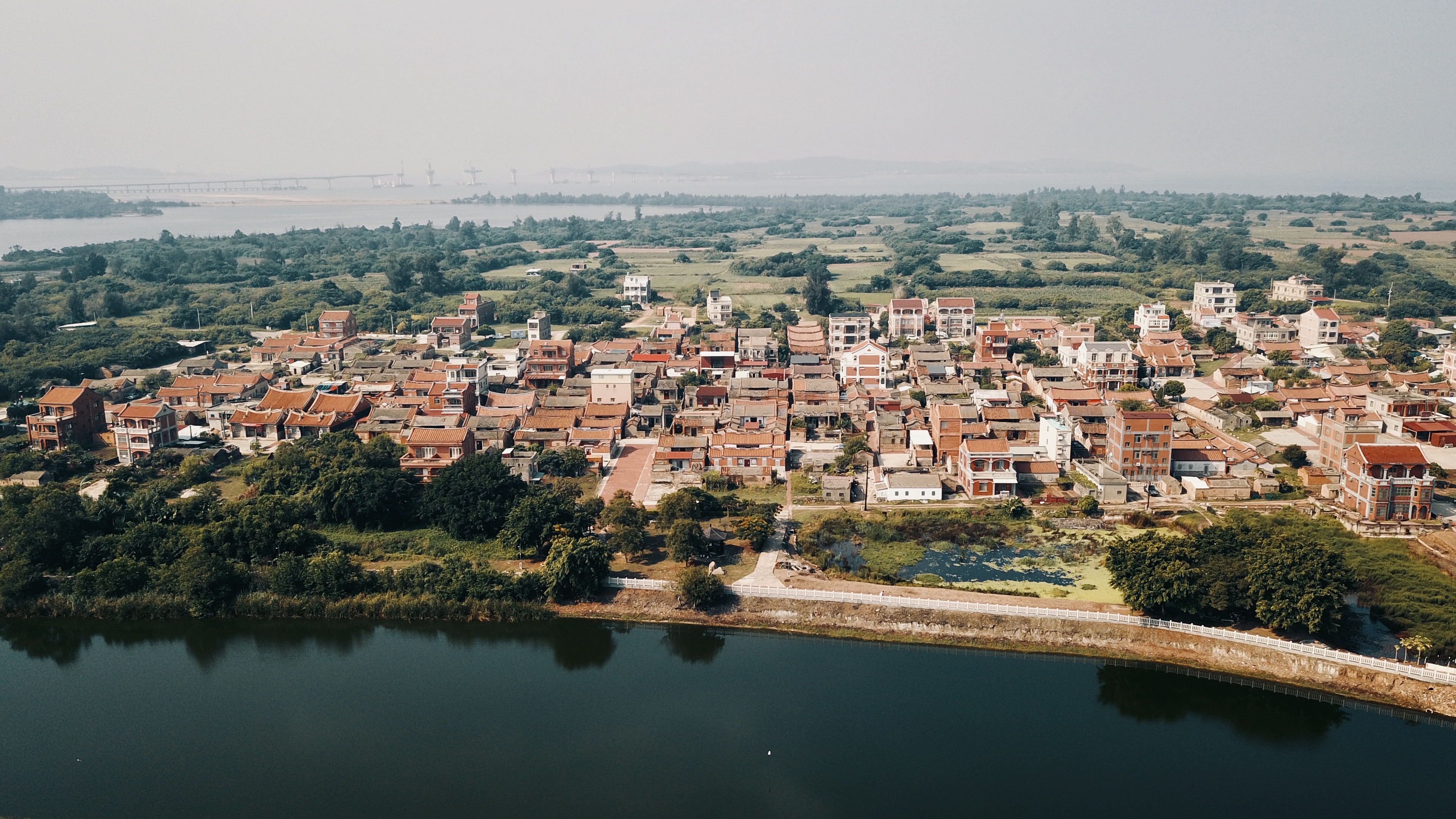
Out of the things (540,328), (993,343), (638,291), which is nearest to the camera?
(993,343)

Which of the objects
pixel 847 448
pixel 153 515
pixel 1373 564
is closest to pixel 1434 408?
pixel 1373 564

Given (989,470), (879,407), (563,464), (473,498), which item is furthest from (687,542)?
(879,407)

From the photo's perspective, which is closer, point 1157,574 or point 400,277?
point 1157,574

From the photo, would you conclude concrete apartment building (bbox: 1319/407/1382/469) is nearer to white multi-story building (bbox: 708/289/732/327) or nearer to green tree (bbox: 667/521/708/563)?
green tree (bbox: 667/521/708/563)

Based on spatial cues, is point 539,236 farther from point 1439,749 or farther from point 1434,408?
point 1439,749

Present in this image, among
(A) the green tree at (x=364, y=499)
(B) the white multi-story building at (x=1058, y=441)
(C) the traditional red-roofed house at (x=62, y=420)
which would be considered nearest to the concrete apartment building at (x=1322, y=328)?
(B) the white multi-story building at (x=1058, y=441)

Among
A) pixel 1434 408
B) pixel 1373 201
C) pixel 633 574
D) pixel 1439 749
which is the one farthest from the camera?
pixel 1373 201

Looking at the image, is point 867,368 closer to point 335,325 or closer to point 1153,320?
point 1153,320
